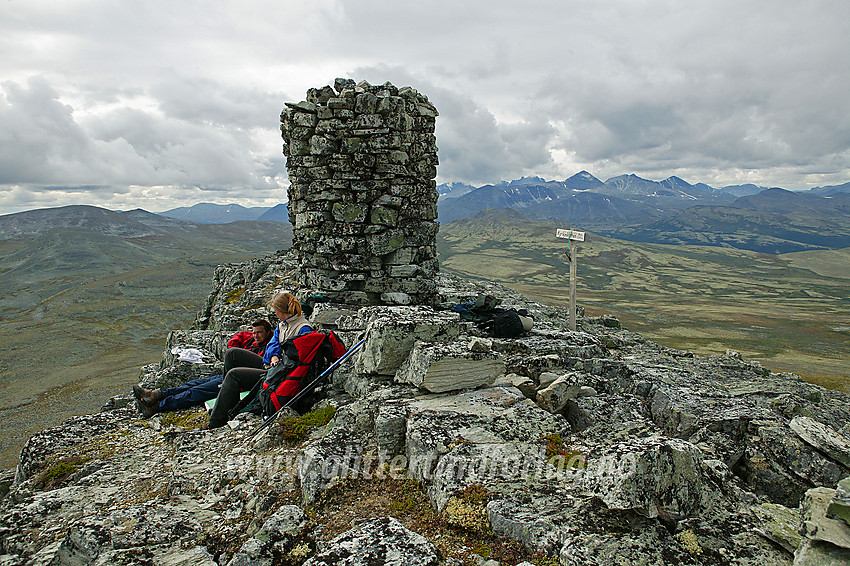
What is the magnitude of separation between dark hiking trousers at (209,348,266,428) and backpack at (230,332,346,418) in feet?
0.55

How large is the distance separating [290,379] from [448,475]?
14.7ft

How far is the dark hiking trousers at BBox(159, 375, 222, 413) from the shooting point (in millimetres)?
10164

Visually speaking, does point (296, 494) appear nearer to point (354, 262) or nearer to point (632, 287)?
point (354, 262)

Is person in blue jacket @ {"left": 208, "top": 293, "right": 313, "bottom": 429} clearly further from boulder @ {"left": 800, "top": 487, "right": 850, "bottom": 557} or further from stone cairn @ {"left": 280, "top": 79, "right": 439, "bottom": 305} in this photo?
boulder @ {"left": 800, "top": 487, "right": 850, "bottom": 557}

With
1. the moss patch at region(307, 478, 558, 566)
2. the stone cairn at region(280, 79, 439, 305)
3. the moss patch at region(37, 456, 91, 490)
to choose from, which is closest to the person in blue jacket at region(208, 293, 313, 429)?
the moss patch at region(37, 456, 91, 490)

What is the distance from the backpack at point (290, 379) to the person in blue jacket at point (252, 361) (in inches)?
7.4

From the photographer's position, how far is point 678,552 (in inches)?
185

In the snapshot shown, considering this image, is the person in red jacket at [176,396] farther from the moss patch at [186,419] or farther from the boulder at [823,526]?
the boulder at [823,526]

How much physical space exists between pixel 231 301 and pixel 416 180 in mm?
13470

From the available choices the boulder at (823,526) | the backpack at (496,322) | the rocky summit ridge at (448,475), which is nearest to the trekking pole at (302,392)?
the rocky summit ridge at (448,475)

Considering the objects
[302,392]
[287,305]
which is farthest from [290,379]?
[287,305]

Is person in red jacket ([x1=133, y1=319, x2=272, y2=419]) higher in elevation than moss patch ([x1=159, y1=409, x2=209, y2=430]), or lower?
higher

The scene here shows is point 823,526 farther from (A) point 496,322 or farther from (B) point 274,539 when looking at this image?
(A) point 496,322

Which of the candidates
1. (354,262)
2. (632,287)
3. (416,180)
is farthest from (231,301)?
(632,287)
